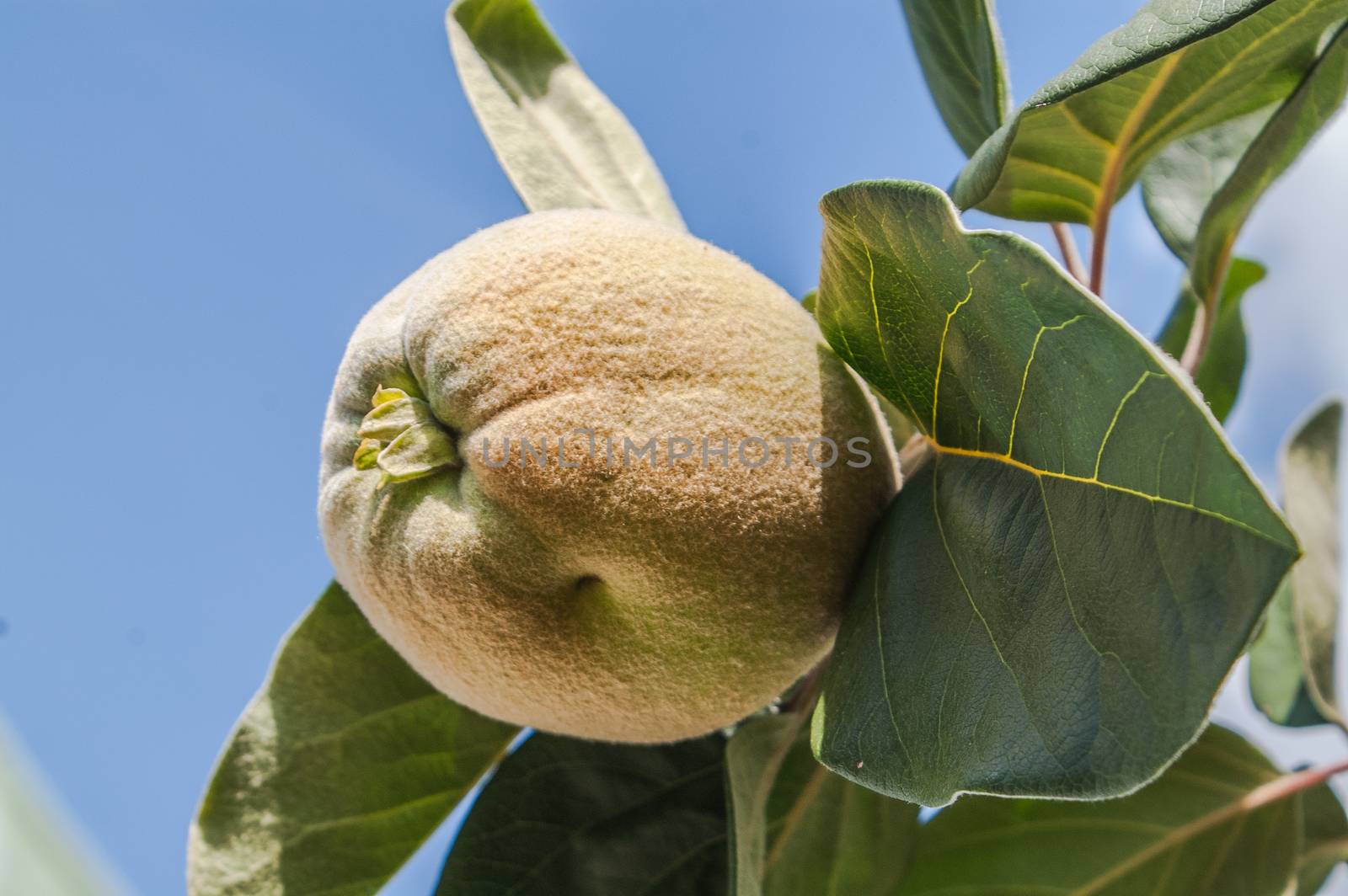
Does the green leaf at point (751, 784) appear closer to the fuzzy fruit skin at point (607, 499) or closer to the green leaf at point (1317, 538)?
the fuzzy fruit skin at point (607, 499)

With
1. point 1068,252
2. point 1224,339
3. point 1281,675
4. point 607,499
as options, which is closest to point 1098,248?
point 1068,252

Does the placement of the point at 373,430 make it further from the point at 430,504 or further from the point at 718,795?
the point at 718,795

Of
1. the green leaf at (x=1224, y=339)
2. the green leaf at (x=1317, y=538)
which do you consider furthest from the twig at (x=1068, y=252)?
the green leaf at (x=1317, y=538)

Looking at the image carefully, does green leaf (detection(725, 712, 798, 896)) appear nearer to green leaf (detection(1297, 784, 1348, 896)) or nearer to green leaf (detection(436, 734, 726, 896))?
green leaf (detection(436, 734, 726, 896))

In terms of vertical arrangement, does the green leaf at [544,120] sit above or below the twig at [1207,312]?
above

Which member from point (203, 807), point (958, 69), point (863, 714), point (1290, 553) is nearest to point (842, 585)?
point (863, 714)

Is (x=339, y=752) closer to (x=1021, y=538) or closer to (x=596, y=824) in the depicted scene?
(x=596, y=824)
